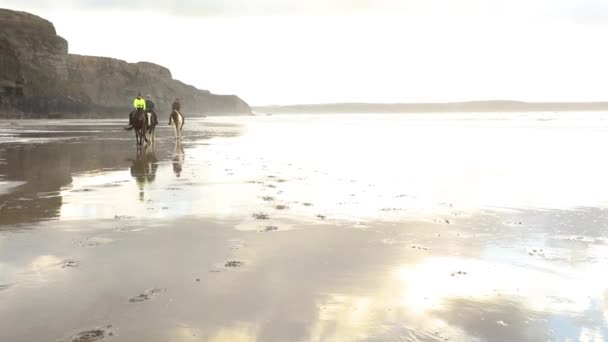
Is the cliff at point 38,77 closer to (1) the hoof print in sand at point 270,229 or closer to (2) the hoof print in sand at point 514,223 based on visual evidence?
(1) the hoof print in sand at point 270,229

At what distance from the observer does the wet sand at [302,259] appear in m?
4.39

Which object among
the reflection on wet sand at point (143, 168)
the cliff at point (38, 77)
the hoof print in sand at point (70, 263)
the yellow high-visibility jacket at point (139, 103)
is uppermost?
the cliff at point (38, 77)

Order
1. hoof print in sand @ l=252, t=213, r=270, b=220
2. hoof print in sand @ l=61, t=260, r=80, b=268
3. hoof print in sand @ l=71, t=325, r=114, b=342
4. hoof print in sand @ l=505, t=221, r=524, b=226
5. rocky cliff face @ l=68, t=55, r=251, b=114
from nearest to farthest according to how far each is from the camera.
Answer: hoof print in sand @ l=71, t=325, r=114, b=342
hoof print in sand @ l=61, t=260, r=80, b=268
hoof print in sand @ l=505, t=221, r=524, b=226
hoof print in sand @ l=252, t=213, r=270, b=220
rocky cliff face @ l=68, t=55, r=251, b=114

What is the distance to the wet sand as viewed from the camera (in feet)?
14.4

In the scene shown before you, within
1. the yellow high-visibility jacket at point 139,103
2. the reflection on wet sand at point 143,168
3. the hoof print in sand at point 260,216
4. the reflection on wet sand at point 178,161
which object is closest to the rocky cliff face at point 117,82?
the yellow high-visibility jacket at point 139,103

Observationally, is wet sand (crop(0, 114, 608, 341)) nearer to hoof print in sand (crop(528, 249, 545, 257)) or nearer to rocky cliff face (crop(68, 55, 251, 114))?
hoof print in sand (crop(528, 249, 545, 257))

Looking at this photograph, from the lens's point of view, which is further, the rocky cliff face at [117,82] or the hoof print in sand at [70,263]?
the rocky cliff face at [117,82]

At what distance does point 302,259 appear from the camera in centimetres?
643

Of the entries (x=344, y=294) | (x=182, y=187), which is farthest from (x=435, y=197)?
(x=344, y=294)

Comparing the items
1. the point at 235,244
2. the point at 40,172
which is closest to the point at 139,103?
the point at 40,172

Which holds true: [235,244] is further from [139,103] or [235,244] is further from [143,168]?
[139,103]

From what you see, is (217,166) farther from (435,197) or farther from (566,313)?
(566,313)

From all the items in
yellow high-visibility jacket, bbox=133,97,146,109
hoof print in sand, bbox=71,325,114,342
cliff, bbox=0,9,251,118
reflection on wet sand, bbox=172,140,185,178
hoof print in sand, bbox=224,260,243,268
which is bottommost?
reflection on wet sand, bbox=172,140,185,178

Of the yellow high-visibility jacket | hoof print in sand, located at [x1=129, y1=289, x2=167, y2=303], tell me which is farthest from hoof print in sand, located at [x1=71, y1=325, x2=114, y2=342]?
the yellow high-visibility jacket
